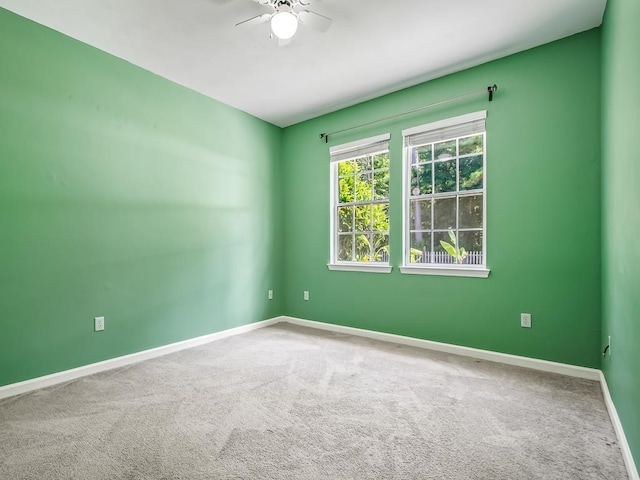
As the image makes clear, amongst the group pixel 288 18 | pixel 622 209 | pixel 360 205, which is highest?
pixel 288 18

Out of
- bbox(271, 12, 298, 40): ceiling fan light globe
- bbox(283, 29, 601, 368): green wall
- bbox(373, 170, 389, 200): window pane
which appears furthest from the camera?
bbox(373, 170, 389, 200): window pane

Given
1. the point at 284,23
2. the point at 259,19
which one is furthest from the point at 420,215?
the point at 259,19

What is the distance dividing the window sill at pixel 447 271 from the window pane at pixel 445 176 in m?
0.80

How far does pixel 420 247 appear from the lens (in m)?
3.69

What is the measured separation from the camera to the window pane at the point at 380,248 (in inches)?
156

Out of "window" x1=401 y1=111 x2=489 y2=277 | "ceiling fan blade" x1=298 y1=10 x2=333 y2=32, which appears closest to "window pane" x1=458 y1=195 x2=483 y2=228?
"window" x1=401 y1=111 x2=489 y2=277

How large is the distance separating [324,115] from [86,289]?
3.31m

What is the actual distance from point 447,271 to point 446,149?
1.26m

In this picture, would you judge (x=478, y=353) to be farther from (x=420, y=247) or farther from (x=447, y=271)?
(x=420, y=247)

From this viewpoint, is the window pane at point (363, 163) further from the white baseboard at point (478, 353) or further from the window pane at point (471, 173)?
the white baseboard at point (478, 353)

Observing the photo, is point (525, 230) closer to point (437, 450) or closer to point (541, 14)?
point (541, 14)

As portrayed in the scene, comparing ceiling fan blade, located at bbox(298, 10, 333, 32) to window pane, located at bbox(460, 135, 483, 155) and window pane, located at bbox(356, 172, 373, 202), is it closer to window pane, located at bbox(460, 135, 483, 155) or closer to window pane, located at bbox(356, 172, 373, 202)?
window pane, located at bbox(460, 135, 483, 155)

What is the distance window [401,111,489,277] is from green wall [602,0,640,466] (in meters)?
0.97

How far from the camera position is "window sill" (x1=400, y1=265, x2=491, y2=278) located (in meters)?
3.20
